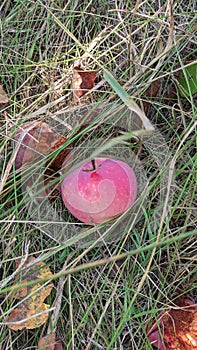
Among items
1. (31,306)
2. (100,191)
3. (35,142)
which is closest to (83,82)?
(35,142)

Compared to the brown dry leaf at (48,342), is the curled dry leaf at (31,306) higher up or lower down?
higher up

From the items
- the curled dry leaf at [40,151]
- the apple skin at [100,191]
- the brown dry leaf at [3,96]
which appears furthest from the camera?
the brown dry leaf at [3,96]

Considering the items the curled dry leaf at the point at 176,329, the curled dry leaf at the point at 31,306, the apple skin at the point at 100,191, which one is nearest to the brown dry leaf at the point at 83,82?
the apple skin at the point at 100,191

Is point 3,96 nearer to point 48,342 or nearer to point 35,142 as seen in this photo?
point 35,142

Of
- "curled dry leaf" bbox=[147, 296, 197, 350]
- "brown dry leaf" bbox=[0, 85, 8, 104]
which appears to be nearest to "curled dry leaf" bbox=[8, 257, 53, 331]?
"curled dry leaf" bbox=[147, 296, 197, 350]

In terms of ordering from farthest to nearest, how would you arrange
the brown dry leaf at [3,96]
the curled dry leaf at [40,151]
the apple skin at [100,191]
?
the brown dry leaf at [3,96], the curled dry leaf at [40,151], the apple skin at [100,191]

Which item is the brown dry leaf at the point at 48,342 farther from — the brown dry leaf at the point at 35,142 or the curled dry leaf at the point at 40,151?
the brown dry leaf at the point at 35,142

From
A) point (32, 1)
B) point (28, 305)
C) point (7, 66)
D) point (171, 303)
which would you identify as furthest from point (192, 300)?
point (32, 1)

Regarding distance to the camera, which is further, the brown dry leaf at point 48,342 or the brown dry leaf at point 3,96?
the brown dry leaf at point 3,96
